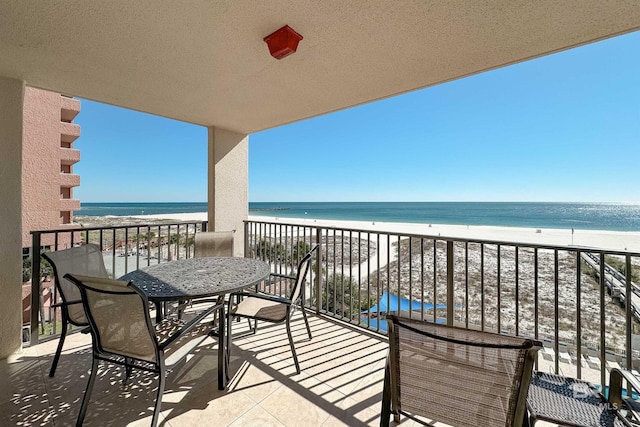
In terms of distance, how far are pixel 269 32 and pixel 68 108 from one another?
9.30 m

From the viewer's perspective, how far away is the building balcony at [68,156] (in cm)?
733

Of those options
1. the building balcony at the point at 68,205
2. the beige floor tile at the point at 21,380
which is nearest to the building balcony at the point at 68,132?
the building balcony at the point at 68,205

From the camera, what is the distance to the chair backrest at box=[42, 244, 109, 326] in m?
1.90

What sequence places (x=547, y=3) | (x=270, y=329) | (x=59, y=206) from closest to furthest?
(x=547, y=3)
(x=270, y=329)
(x=59, y=206)

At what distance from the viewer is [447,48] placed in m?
1.83

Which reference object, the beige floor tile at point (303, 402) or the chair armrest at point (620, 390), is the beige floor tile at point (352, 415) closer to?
the beige floor tile at point (303, 402)

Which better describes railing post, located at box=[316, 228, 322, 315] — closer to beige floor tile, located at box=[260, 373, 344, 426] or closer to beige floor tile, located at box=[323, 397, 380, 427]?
beige floor tile, located at box=[260, 373, 344, 426]

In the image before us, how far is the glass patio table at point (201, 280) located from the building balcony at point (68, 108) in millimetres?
8591

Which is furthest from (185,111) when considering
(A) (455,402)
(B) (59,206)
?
(B) (59,206)

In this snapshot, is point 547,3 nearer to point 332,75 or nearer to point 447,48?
point 447,48

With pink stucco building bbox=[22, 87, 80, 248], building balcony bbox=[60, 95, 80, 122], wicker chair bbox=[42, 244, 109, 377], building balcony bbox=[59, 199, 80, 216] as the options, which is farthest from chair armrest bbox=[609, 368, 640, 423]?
building balcony bbox=[60, 95, 80, 122]

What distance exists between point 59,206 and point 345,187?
2503 cm

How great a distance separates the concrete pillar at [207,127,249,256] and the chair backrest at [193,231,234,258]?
69cm

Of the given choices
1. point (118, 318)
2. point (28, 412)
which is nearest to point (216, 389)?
point (118, 318)
